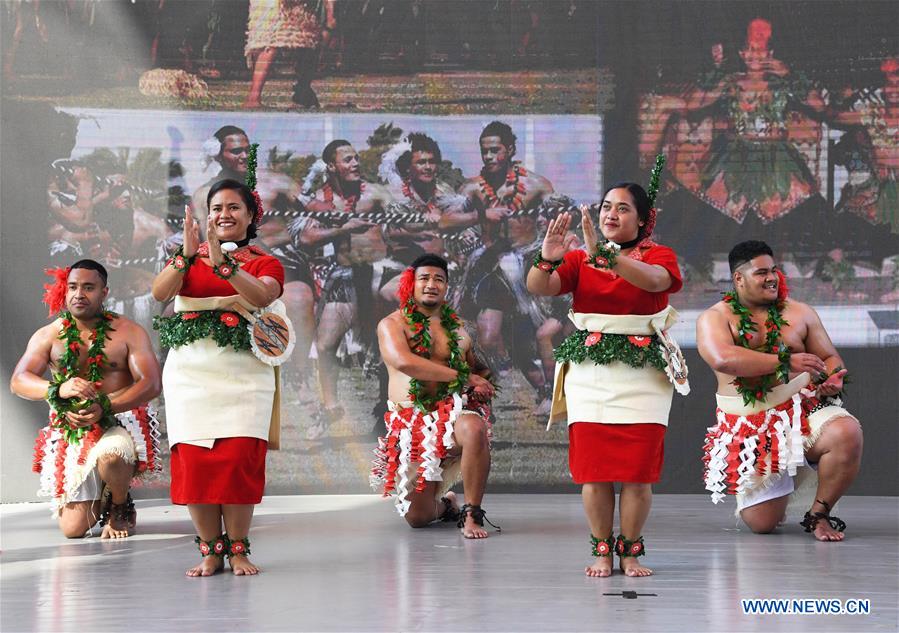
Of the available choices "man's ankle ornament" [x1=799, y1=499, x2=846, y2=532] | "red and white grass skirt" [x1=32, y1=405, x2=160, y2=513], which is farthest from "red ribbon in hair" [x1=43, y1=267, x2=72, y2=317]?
"man's ankle ornament" [x1=799, y1=499, x2=846, y2=532]

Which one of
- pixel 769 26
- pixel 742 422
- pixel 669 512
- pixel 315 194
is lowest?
pixel 669 512

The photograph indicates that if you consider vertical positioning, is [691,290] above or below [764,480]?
above

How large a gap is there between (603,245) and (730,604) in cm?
115

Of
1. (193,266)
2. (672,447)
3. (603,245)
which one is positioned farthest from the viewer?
(672,447)

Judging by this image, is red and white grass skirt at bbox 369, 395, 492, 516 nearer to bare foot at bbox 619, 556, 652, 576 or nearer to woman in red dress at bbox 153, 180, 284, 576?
woman in red dress at bbox 153, 180, 284, 576

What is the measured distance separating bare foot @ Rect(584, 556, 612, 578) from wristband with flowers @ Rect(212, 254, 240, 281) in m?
1.52

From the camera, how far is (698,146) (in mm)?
6949

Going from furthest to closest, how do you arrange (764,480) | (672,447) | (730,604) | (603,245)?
1. (672,447)
2. (764,480)
3. (603,245)
4. (730,604)

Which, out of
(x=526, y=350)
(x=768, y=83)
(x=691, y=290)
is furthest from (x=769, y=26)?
(x=526, y=350)

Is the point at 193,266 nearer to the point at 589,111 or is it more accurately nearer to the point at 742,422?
the point at 742,422

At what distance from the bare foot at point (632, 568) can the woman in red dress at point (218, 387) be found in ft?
4.08

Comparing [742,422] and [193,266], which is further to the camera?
[742,422]

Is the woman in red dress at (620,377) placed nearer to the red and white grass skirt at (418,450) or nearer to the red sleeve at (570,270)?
the red sleeve at (570,270)

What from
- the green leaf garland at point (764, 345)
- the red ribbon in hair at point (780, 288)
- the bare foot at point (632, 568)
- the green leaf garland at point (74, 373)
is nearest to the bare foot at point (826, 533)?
the green leaf garland at point (764, 345)
